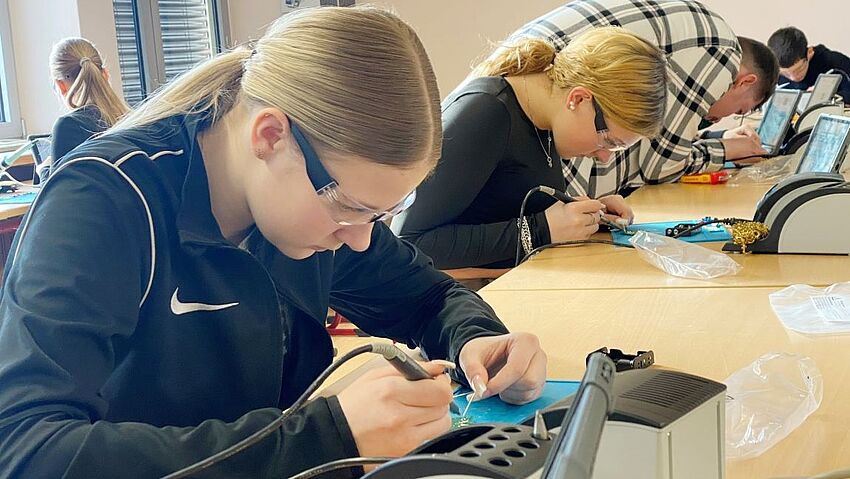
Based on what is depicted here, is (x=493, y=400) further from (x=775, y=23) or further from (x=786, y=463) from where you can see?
(x=775, y=23)

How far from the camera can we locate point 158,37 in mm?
5285

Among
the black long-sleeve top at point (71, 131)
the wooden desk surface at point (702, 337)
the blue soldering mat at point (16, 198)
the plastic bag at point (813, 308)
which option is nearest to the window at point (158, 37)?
the blue soldering mat at point (16, 198)

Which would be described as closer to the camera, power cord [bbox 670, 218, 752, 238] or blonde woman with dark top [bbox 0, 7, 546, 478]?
blonde woman with dark top [bbox 0, 7, 546, 478]

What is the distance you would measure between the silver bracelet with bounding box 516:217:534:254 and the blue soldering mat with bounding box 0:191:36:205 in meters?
2.15

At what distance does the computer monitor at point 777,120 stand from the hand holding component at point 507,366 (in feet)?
8.66

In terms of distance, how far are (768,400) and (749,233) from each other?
925mm

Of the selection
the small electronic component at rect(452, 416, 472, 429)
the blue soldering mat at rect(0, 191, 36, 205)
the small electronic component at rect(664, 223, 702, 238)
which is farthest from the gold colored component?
the blue soldering mat at rect(0, 191, 36, 205)

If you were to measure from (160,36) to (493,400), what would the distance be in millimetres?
4494

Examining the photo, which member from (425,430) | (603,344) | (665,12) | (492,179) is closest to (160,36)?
(665,12)

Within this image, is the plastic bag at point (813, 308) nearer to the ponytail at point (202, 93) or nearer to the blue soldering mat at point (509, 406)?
the blue soldering mat at point (509, 406)

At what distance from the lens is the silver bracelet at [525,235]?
7.25ft

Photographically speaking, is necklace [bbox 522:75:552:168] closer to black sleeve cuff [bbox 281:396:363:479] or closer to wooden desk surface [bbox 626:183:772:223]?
wooden desk surface [bbox 626:183:772:223]

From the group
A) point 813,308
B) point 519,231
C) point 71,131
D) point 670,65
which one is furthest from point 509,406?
point 71,131

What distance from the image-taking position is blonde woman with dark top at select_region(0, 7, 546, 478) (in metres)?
0.92
